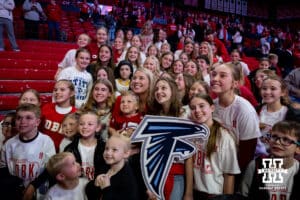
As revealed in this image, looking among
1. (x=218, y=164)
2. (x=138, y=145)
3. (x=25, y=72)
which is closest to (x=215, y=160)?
(x=218, y=164)

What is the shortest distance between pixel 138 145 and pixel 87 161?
530 mm

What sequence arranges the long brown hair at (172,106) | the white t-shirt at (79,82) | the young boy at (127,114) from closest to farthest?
the long brown hair at (172,106) < the young boy at (127,114) < the white t-shirt at (79,82)

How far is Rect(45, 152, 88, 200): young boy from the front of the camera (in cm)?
227

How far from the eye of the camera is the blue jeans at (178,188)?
7.54 ft

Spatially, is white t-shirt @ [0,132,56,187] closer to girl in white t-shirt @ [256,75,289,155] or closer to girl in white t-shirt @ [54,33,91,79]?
girl in white t-shirt @ [256,75,289,155]

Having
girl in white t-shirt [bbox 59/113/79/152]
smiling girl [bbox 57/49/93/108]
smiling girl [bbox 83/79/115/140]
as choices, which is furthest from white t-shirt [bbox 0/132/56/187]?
smiling girl [bbox 57/49/93/108]

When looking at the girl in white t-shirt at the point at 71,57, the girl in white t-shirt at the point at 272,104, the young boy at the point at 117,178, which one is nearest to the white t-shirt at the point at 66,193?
the young boy at the point at 117,178

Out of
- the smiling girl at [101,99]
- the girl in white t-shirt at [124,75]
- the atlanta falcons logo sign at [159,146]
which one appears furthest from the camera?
the girl in white t-shirt at [124,75]

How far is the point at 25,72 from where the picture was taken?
6.09m

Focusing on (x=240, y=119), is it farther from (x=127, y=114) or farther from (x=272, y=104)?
(x=127, y=114)

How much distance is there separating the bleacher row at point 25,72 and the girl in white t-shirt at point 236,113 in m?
3.44

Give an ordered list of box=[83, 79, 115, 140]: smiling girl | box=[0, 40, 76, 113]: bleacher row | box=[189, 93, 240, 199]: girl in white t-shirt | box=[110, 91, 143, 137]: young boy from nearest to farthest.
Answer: box=[189, 93, 240, 199]: girl in white t-shirt
box=[110, 91, 143, 137]: young boy
box=[83, 79, 115, 140]: smiling girl
box=[0, 40, 76, 113]: bleacher row

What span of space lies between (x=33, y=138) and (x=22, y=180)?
33 centimetres

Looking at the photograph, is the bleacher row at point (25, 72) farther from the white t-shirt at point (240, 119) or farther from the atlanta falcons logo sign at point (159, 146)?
the atlanta falcons logo sign at point (159, 146)
